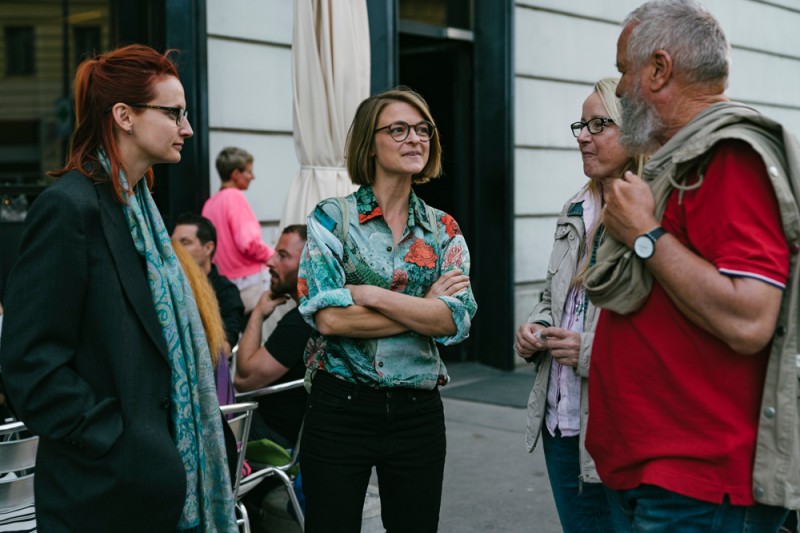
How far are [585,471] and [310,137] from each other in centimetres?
292

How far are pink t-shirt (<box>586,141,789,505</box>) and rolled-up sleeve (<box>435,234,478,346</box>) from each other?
94cm

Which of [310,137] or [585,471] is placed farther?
[310,137]

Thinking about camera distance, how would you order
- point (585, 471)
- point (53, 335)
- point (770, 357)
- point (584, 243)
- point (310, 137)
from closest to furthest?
point (770, 357) → point (53, 335) → point (585, 471) → point (584, 243) → point (310, 137)

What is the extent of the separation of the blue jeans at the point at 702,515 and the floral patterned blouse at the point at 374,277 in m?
1.08

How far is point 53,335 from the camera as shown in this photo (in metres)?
2.32

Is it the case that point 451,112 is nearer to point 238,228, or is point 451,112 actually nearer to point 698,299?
point 238,228

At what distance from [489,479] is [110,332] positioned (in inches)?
145

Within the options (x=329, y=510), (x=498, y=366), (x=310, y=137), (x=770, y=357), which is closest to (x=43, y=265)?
(x=329, y=510)

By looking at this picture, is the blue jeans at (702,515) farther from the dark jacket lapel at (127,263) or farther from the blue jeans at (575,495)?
the dark jacket lapel at (127,263)

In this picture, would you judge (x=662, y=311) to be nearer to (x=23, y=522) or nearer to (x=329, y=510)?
(x=329, y=510)

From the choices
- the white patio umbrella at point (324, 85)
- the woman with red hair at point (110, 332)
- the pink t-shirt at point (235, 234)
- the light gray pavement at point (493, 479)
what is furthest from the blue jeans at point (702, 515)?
the pink t-shirt at point (235, 234)

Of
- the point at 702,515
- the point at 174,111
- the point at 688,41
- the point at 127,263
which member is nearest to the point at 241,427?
the point at 127,263

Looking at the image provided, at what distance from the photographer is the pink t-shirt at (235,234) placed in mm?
6832

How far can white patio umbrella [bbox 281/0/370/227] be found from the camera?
17.2ft
